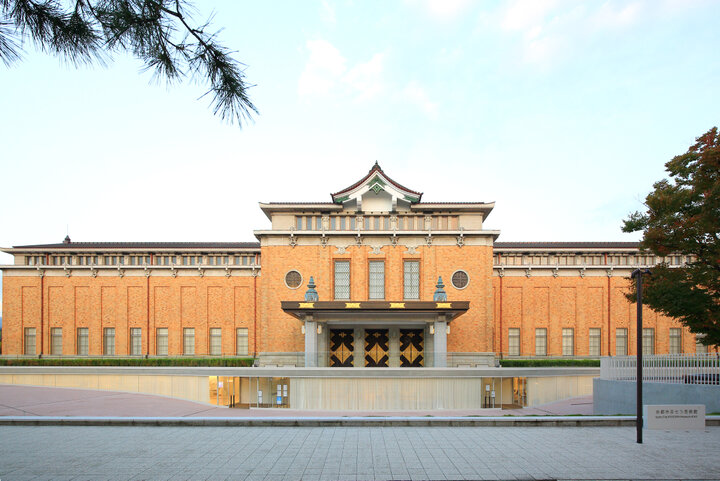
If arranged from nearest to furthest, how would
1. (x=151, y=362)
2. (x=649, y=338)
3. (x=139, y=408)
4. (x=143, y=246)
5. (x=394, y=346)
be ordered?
(x=139, y=408), (x=394, y=346), (x=151, y=362), (x=649, y=338), (x=143, y=246)

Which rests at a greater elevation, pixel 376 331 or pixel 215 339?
pixel 376 331

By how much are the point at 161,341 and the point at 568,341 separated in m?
31.9

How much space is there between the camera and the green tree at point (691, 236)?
18.7 metres

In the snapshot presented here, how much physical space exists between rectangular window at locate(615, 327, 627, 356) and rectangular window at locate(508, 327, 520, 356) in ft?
24.3

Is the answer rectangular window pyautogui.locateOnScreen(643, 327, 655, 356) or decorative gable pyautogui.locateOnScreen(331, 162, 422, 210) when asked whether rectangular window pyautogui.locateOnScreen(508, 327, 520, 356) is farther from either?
decorative gable pyautogui.locateOnScreen(331, 162, 422, 210)

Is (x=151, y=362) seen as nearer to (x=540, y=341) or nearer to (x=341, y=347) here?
(x=341, y=347)

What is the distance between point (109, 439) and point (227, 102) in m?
10.5

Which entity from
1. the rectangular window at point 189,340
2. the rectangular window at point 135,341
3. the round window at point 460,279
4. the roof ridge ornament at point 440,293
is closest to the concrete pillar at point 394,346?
the roof ridge ornament at point 440,293

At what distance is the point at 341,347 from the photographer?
1278 inches

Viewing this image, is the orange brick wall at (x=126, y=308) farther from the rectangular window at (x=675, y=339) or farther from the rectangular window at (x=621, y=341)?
the rectangular window at (x=675, y=339)

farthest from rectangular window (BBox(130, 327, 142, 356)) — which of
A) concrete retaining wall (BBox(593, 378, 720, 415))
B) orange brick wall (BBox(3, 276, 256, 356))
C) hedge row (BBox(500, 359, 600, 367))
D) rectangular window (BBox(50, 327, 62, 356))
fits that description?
concrete retaining wall (BBox(593, 378, 720, 415))

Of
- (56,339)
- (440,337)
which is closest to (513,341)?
(440,337)

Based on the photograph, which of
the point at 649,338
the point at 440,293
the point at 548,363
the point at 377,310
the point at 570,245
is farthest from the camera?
the point at 570,245

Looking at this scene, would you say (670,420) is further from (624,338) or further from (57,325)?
(57,325)
